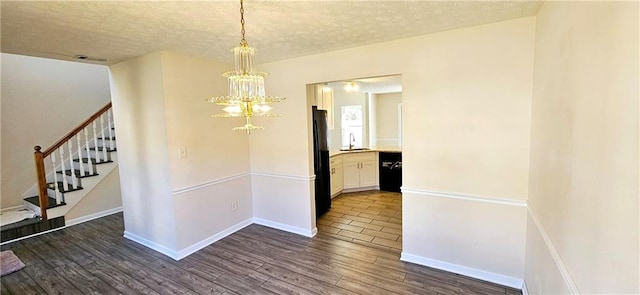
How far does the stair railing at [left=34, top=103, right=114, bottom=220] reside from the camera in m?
3.94

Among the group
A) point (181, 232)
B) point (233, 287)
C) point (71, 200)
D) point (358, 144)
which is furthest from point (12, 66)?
point (358, 144)

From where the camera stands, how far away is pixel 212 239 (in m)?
3.59

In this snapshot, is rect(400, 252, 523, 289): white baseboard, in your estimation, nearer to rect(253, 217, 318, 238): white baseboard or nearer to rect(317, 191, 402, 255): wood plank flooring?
rect(317, 191, 402, 255): wood plank flooring

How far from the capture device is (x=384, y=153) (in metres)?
5.91

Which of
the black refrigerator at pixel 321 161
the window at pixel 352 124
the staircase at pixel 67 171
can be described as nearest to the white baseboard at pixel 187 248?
the black refrigerator at pixel 321 161

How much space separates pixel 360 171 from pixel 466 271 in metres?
3.33

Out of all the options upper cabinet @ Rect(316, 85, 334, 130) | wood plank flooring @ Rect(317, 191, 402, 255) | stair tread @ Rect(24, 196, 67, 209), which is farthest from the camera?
upper cabinet @ Rect(316, 85, 334, 130)

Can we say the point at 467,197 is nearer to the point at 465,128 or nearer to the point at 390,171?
the point at 465,128

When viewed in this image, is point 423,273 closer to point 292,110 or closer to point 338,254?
point 338,254

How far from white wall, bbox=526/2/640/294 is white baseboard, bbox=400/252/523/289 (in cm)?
61

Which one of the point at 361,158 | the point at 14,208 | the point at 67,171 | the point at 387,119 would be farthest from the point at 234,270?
the point at 387,119

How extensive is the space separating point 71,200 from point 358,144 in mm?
5738

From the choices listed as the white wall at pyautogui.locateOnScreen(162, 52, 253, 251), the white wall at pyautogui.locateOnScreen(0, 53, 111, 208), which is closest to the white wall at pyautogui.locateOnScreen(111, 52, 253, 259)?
the white wall at pyautogui.locateOnScreen(162, 52, 253, 251)

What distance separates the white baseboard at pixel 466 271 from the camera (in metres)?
2.49
